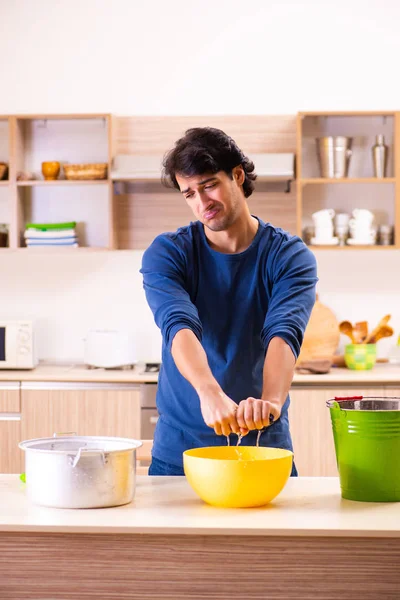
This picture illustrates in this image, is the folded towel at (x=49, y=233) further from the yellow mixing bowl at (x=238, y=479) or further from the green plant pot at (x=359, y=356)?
the yellow mixing bowl at (x=238, y=479)

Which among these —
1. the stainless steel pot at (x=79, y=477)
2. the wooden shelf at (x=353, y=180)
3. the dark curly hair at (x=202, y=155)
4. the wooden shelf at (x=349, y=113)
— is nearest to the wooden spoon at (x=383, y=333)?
the wooden shelf at (x=353, y=180)

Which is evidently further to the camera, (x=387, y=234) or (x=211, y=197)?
(x=387, y=234)

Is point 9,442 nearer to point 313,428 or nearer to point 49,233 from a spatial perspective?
point 49,233

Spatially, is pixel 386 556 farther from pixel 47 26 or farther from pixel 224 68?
pixel 47 26

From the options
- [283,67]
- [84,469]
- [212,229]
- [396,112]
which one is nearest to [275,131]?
[283,67]

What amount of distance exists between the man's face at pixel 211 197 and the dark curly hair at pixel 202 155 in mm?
18

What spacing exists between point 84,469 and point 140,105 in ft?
10.7

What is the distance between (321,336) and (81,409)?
132cm

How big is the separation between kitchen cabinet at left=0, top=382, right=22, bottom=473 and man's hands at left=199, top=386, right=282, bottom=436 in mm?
2383

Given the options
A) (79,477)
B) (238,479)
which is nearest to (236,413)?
(238,479)

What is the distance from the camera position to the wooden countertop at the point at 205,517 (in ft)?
4.79

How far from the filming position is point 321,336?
4.32 m

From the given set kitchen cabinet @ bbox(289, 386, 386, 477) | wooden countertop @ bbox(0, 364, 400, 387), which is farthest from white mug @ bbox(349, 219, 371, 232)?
kitchen cabinet @ bbox(289, 386, 386, 477)

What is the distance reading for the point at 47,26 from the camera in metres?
4.54
